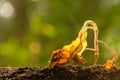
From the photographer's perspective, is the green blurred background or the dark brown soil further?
the green blurred background

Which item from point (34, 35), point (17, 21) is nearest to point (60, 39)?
point (34, 35)

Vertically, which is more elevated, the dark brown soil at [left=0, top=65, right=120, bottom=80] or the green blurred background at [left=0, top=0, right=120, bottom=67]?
the green blurred background at [left=0, top=0, right=120, bottom=67]

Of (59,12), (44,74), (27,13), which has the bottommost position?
(44,74)

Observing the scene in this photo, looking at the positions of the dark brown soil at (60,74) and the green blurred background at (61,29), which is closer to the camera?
the dark brown soil at (60,74)

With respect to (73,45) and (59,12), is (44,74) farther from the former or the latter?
(59,12)

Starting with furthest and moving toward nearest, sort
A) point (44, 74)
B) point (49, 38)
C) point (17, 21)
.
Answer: point (17, 21) < point (49, 38) < point (44, 74)

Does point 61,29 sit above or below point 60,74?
→ above

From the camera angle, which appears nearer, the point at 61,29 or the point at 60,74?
the point at 60,74

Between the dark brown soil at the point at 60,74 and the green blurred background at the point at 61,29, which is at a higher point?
the green blurred background at the point at 61,29
